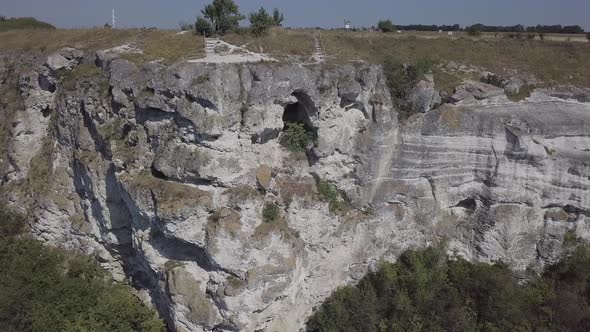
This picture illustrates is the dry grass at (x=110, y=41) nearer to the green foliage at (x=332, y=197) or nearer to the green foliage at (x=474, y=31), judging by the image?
the green foliage at (x=332, y=197)

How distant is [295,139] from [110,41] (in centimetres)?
1224

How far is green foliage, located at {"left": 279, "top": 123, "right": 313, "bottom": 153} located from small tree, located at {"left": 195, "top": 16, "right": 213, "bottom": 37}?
786 cm

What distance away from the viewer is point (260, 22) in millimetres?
25109

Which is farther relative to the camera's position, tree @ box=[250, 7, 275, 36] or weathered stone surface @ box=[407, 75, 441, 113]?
tree @ box=[250, 7, 275, 36]

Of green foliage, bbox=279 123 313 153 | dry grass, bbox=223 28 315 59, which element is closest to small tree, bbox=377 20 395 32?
dry grass, bbox=223 28 315 59

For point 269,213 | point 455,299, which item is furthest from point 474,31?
point 269,213

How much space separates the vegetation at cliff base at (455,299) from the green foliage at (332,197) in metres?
3.78

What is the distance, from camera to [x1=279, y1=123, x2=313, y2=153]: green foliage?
20.9 meters

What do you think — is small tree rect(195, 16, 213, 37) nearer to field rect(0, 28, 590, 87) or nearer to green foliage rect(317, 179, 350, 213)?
field rect(0, 28, 590, 87)

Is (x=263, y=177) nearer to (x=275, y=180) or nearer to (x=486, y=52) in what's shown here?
(x=275, y=180)

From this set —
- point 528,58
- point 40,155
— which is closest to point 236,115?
point 40,155

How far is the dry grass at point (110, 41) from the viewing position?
2242cm

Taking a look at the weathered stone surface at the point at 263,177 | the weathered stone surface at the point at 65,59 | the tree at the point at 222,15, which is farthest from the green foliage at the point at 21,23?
the weathered stone surface at the point at 263,177

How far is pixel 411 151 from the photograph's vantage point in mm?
22172
